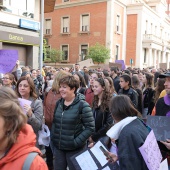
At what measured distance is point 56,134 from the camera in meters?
3.52

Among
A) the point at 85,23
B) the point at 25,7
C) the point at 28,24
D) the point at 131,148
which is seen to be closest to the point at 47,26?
the point at 85,23

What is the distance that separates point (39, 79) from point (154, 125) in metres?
7.44

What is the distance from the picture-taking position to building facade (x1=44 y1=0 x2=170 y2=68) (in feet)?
102

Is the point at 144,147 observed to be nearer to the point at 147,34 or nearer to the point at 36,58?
the point at 36,58

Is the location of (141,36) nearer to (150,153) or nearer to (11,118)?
(150,153)

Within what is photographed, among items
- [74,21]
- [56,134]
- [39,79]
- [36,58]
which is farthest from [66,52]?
[56,134]

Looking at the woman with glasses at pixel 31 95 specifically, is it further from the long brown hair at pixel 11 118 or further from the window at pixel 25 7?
the window at pixel 25 7

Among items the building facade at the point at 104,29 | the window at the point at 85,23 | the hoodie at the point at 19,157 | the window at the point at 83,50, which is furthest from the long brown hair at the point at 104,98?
the window at the point at 85,23

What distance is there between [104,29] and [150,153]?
97.2 feet

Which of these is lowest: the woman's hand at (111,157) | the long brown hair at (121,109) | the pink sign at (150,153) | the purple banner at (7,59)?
the woman's hand at (111,157)

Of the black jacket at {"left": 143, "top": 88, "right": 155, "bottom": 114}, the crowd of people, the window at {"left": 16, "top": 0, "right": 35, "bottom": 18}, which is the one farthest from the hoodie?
the window at {"left": 16, "top": 0, "right": 35, "bottom": 18}

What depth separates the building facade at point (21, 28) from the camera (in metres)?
14.4

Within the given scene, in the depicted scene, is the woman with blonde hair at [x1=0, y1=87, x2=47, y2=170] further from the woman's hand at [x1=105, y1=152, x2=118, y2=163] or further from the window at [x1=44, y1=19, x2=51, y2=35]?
the window at [x1=44, y1=19, x2=51, y2=35]

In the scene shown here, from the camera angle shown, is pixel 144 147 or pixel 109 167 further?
pixel 109 167
